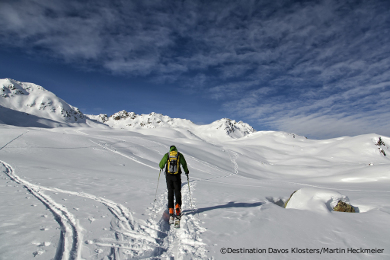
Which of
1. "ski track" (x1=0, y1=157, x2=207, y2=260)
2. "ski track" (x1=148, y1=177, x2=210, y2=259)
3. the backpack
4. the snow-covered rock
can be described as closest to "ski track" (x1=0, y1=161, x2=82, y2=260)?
"ski track" (x1=0, y1=157, x2=207, y2=260)

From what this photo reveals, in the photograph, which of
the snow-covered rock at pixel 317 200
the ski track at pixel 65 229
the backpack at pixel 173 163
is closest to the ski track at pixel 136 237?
the ski track at pixel 65 229

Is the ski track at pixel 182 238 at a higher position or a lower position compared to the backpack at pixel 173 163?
lower

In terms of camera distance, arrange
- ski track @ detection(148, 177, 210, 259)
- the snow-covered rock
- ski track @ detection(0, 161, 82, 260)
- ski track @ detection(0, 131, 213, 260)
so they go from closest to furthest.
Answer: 1. ski track @ detection(0, 161, 82, 260)
2. ski track @ detection(0, 131, 213, 260)
3. ski track @ detection(148, 177, 210, 259)
4. the snow-covered rock

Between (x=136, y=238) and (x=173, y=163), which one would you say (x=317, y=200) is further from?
(x=136, y=238)

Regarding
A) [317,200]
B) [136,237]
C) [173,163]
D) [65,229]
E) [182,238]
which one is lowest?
[65,229]

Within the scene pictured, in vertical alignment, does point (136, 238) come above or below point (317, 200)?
below

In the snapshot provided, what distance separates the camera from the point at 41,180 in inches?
366

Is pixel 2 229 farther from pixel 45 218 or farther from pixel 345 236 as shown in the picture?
pixel 345 236

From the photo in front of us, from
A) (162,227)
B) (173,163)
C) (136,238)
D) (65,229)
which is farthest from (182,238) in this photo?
(65,229)

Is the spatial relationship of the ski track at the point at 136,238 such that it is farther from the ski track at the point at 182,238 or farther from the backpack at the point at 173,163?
the backpack at the point at 173,163

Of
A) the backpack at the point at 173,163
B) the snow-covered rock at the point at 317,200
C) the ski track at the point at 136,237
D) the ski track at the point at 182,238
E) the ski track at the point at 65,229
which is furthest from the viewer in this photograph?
the snow-covered rock at the point at 317,200

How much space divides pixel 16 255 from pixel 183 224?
11.7ft

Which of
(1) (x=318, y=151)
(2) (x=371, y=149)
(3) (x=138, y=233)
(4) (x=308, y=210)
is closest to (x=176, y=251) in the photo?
(3) (x=138, y=233)

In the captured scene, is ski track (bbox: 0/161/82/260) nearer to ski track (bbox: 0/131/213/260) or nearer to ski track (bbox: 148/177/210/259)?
ski track (bbox: 0/131/213/260)
